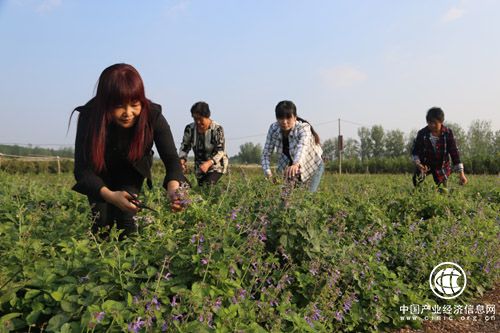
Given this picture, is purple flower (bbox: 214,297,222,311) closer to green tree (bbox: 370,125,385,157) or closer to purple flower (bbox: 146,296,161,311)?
purple flower (bbox: 146,296,161,311)

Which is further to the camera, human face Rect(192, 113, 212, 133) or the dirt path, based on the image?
human face Rect(192, 113, 212, 133)

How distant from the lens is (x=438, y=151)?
6578mm

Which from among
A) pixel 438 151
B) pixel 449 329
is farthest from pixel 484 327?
pixel 438 151

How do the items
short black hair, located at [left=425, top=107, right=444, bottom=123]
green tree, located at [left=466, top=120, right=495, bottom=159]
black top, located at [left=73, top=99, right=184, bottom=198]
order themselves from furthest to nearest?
green tree, located at [left=466, top=120, right=495, bottom=159] < short black hair, located at [left=425, top=107, right=444, bottom=123] < black top, located at [left=73, top=99, right=184, bottom=198]

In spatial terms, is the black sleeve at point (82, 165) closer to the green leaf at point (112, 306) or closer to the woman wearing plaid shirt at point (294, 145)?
the green leaf at point (112, 306)

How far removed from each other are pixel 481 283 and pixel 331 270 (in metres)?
2.03

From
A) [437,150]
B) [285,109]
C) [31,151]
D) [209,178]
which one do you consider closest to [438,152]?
[437,150]

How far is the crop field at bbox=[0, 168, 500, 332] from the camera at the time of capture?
1.90m

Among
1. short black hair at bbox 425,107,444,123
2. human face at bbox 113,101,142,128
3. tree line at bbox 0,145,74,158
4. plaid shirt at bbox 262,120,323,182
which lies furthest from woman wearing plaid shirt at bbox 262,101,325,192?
tree line at bbox 0,145,74,158

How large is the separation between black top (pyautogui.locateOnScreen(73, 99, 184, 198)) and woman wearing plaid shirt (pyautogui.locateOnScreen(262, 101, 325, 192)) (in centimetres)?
180

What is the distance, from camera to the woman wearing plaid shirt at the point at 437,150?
6.46 m

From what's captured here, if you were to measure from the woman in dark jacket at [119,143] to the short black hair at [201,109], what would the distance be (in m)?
2.53

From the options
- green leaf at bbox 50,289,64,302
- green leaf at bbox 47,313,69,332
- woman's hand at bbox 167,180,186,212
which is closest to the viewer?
green leaf at bbox 47,313,69,332

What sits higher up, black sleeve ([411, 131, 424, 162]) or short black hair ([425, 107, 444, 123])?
short black hair ([425, 107, 444, 123])
